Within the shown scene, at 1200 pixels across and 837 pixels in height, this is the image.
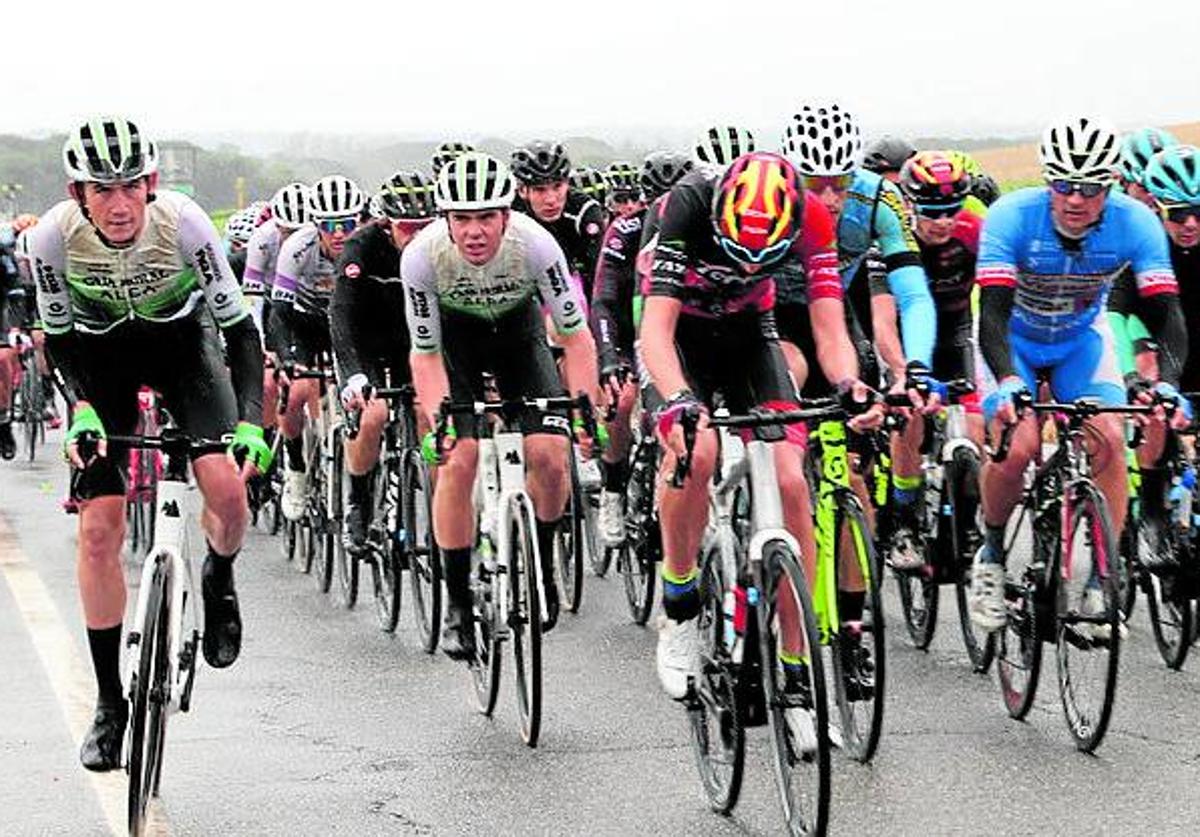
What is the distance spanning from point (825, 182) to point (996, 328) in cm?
89

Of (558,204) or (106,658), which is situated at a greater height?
(558,204)

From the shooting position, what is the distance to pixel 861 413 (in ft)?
21.6

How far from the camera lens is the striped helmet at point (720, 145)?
813 cm

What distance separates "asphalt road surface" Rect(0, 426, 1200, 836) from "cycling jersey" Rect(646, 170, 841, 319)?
155 centimetres

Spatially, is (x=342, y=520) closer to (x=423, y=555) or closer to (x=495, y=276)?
(x=423, y=555)

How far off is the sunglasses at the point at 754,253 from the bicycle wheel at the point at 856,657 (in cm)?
109

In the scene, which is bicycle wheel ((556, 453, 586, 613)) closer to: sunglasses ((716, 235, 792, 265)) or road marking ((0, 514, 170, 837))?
road marking ((0, 514, 170, 837))

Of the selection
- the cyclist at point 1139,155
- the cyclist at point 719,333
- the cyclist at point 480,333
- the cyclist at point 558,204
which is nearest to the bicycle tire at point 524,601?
the cyclist at point 480,333

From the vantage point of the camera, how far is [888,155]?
42.9ft

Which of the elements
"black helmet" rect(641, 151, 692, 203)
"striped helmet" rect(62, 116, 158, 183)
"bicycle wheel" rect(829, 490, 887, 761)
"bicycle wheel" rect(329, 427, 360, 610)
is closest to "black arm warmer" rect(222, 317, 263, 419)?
"striped helmet" rect(62, 116, 158, 183)

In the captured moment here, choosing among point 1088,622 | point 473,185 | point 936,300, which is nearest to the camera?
point 1088,622

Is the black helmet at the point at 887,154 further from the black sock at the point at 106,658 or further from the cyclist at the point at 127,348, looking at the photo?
the black sock at the point at 106,658

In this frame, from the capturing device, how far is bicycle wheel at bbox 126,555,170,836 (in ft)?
20.6

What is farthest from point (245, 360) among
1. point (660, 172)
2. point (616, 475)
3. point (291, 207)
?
point (291, 207)
